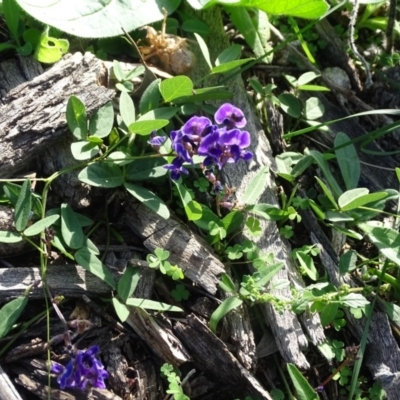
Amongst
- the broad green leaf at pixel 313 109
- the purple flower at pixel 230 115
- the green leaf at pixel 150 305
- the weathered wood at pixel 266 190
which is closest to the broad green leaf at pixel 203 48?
the weathered wood at pixel 266 190

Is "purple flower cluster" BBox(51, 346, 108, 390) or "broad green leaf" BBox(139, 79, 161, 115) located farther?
"broad green leaf" BBox(139, 79, 161, 115)

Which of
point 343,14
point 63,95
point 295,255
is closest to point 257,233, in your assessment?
point 295,255

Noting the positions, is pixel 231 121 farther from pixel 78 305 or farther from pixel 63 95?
pixel 78 305

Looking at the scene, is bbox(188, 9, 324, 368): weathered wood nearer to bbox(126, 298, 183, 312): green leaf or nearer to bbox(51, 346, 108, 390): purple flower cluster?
bbox(126, 298, 183, 312): green leaf

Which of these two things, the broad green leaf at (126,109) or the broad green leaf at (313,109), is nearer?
the broad green leaf at (126,109)

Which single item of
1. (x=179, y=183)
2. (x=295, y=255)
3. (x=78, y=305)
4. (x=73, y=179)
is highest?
(x=73, y=179)

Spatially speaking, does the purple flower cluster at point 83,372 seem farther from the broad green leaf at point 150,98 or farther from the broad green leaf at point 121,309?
the broad green leaf at point 150,98

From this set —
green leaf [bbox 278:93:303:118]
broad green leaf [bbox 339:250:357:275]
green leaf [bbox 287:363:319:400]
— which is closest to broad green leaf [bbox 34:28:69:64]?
green leaf [bbox 278:93:303:118]
